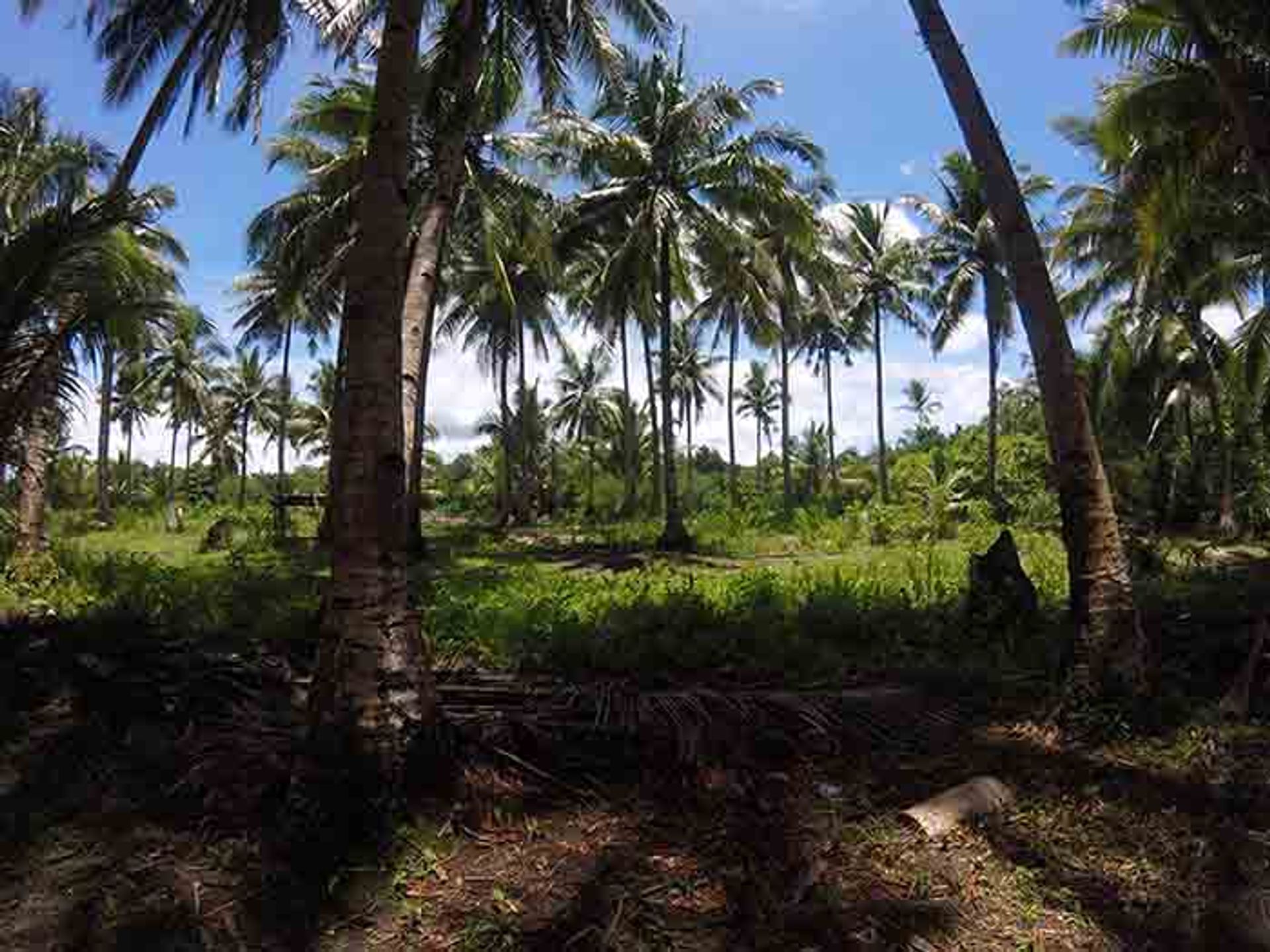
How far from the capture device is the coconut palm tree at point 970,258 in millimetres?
25562

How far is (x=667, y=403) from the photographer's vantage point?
19312mm

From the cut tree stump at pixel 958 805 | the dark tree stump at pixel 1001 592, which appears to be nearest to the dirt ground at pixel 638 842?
the cut tree stump at pixel 958 805

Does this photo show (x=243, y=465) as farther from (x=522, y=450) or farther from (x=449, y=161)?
(x=449, y=161)

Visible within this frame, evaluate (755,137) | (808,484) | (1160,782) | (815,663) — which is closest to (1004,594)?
(815,663)

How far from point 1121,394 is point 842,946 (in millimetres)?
30161

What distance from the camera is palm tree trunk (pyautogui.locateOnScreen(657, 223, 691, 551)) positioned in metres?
18.2

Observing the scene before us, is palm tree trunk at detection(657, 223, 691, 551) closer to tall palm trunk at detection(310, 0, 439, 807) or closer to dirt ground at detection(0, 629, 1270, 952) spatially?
dirt ground at detection(0, 629, 1270, 952)

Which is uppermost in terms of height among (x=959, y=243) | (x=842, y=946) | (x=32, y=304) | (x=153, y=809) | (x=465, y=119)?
(x=959, y=243)

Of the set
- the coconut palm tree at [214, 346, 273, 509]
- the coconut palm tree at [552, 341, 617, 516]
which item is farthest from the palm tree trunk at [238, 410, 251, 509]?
the coconut palm tree at [552, 341, 617, 516]

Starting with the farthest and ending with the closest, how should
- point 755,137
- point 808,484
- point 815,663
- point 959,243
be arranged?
point 808,484
point 959,243
point 755,137
point 815,663

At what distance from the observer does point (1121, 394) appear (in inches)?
1115

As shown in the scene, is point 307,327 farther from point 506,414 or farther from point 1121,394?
point 1121,394

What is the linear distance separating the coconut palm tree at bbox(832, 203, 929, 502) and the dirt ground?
86.3 feet

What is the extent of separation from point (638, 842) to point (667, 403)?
16.1 meters
